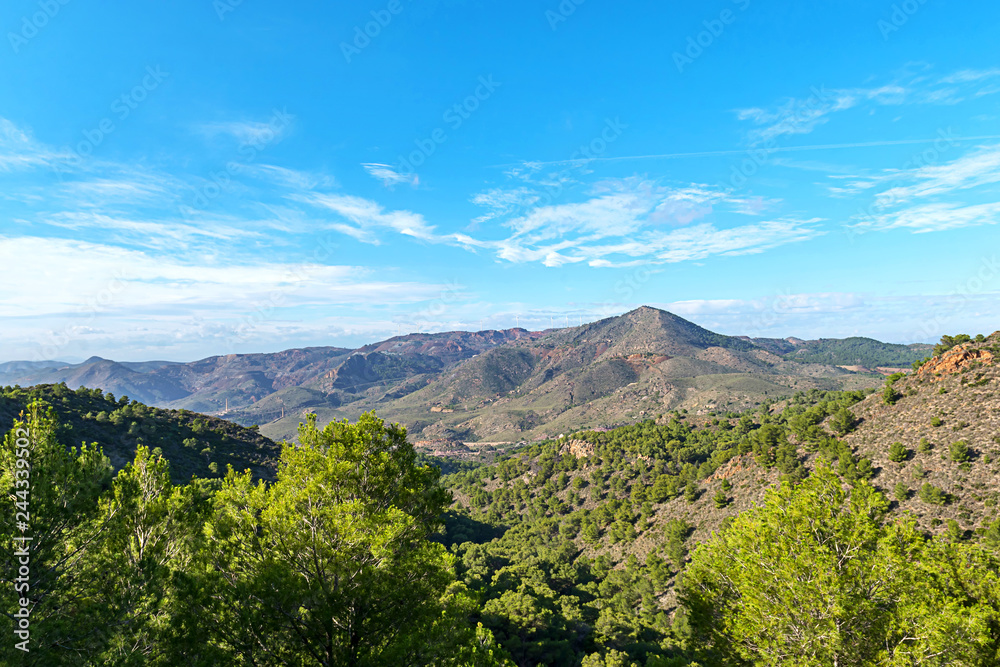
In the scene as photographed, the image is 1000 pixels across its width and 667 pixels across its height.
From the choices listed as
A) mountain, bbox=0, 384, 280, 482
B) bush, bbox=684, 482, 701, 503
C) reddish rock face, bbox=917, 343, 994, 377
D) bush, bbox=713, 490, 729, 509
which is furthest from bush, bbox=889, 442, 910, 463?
mountain, bbox=0, 384, 280, 482

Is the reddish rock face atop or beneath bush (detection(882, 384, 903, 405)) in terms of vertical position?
atop

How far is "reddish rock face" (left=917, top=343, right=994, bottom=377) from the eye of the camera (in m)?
48.4

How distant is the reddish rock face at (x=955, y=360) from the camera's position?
4840 centimetres

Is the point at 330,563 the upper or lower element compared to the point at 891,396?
upper

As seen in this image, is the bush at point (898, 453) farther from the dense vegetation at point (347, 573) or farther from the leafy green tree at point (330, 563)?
the leafy green tree at point (330, 563)

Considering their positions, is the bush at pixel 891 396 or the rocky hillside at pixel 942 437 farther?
the bush at pixel 891 396

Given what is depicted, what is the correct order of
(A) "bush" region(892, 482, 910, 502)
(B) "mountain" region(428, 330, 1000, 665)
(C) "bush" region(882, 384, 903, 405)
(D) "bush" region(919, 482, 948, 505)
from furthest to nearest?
(C) "bush" region(882, 384, 903, 405)
(A) "bush" region(892, 482, 910, 502)
(D) "bush" region(919, 482, 948, 505)
(B) "mountain" region(428, 330, 1000, 665)

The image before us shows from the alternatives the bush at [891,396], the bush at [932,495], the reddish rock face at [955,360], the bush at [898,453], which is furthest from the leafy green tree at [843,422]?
the bush at [932,495]

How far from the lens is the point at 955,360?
50.2 m

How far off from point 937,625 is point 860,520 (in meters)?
2.89

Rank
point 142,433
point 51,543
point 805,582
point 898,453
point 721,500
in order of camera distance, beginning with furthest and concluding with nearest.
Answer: point 142,433 → point 721,500 → point 898,453 → point 805,582 → point 51,543

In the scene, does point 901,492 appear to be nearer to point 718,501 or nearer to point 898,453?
point 898,453

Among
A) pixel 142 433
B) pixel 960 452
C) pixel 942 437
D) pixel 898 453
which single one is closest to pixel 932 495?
pixel 960 452

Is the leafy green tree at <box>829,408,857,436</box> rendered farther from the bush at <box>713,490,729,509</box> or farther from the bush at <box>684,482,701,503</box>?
the bush at <box>684,482,701,503</box>
